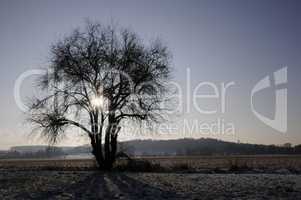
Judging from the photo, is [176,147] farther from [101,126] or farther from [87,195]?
[87,195]

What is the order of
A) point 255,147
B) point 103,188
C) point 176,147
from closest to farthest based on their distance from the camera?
point 103,188 < point 255,147 < point 176,147

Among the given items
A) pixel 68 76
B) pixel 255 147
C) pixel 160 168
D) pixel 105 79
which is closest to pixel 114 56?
pixel 105 79

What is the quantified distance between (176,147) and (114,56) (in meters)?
135

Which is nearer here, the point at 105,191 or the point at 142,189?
the point at 105,191

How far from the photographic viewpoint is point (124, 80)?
29125mm

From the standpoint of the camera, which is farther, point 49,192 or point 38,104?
point 38,104

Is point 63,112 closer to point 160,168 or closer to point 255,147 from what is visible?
point 160,168

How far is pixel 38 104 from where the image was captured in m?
29.4

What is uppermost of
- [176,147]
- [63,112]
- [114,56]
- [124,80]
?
[114,56]

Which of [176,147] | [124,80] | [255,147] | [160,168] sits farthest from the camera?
[176,147]

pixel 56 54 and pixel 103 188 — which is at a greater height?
pixel 56 54

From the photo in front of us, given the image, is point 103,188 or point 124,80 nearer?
point 103,188

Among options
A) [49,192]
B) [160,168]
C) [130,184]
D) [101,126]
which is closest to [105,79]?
[101,126]

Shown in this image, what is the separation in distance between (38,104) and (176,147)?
136 meters
